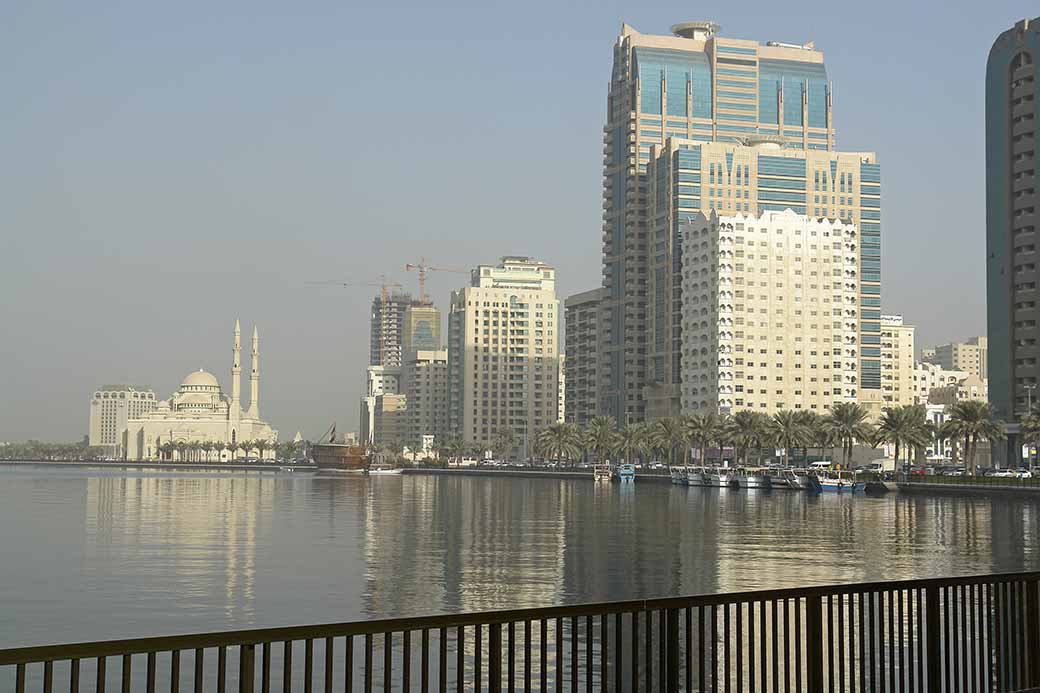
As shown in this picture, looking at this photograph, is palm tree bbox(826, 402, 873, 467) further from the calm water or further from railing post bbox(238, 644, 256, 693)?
railing post bbox(238, 644, 256, 693)

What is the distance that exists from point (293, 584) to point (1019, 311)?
15849 centimetres

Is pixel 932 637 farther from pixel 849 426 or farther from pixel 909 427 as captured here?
pixel 849 426

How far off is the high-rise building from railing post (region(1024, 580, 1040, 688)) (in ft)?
585

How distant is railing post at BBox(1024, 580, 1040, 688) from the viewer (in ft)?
52.0

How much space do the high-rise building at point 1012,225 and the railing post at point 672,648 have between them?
182566 mm

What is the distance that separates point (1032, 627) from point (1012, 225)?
191 m

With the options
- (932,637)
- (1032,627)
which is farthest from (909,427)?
(932,637)

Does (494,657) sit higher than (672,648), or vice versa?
(494,657)

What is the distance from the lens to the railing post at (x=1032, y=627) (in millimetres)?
15836

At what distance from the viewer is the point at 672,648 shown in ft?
43.4

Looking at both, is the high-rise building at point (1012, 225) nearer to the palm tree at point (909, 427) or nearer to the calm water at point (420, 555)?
the palm tree at point (909, 427)

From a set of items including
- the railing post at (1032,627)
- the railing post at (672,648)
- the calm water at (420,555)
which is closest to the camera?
the railing post at (672,648)

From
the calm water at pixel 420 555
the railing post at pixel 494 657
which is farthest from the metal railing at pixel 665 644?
the calm water at pixel 420 555

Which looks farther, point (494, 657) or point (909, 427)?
point (909, 427)
